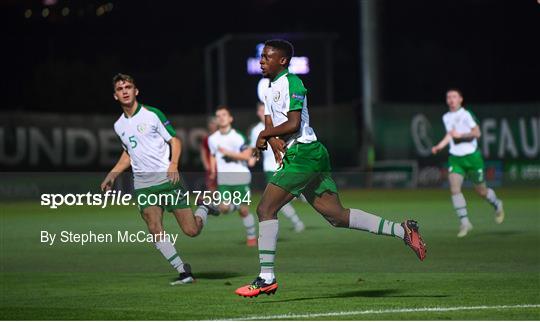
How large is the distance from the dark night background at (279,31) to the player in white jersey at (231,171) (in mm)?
34199

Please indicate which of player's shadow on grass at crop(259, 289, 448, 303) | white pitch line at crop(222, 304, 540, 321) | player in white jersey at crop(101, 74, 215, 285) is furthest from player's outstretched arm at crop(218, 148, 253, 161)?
white pitch line at crop(222, 304, 540, 321)

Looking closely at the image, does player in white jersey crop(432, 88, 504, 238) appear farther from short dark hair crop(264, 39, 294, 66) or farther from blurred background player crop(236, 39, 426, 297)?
Result: short dark hair crop(264, 39, 294, 66)

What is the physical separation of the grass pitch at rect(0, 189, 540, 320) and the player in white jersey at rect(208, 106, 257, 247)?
59 cm

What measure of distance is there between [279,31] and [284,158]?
49948 millimetres

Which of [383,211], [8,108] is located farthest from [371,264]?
[8,108]

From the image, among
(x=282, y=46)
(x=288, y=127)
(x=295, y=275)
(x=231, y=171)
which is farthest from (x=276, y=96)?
(x=231, y=171)

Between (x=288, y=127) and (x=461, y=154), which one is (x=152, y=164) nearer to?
(x=288, y=127)

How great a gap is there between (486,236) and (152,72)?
45.5m

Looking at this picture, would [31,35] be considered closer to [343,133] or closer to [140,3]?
[140,3]

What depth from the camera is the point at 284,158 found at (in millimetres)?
10969

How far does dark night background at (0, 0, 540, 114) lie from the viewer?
185ft

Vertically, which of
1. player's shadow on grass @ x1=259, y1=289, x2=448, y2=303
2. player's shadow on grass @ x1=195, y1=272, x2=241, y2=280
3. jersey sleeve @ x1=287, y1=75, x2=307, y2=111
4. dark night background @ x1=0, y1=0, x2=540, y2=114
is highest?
dark night background @ x1=0, y1=0, x2=540, y2=114

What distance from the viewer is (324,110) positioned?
127 feet

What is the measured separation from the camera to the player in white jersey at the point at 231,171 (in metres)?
18.2
